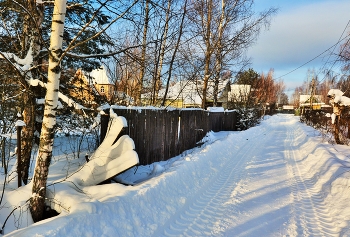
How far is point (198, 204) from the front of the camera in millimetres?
4355

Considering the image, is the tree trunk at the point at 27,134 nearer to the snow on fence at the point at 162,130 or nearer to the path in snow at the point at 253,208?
the snow on fence at the point at 162,130

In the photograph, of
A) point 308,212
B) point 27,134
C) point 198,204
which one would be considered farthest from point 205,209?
point 27,134

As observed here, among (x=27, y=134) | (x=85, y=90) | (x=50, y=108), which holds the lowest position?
(x=27, y=134)

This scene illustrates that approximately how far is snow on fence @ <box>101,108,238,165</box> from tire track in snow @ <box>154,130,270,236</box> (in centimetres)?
192

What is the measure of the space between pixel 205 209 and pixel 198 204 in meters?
0.23

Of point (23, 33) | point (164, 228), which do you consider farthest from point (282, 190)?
point (23, 33)

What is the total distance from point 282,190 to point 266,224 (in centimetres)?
188

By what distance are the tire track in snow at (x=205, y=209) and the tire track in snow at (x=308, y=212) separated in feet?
3.92

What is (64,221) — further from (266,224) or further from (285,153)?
(285,153)

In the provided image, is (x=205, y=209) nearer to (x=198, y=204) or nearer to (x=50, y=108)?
(x=198, y=204)

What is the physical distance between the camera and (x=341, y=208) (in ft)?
14.4

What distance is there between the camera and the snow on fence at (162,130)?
590cm

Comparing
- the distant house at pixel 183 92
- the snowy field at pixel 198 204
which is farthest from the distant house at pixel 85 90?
the distant house at pixel 183 92

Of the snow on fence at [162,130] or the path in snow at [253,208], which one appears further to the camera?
the snow on fence at [162,130]
